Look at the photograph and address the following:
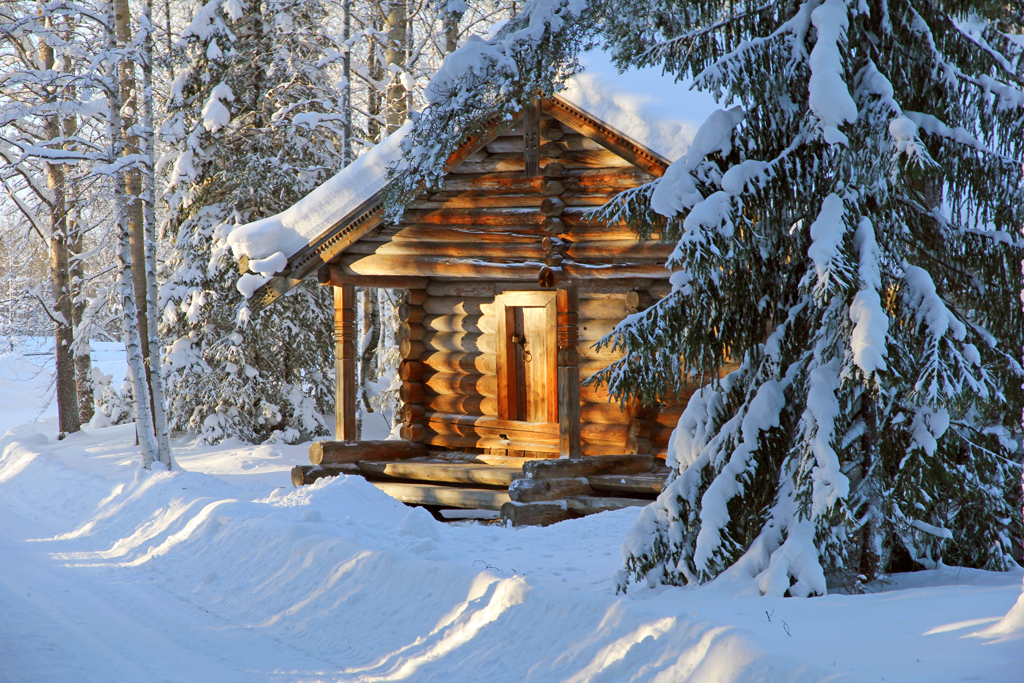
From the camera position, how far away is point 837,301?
5359mm

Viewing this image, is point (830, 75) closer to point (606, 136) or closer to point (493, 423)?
point (606, 136)

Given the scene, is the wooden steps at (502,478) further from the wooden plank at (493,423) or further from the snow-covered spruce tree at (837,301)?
the snow-covered spruce tree at (837,301)

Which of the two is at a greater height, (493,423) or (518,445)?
(493,423)

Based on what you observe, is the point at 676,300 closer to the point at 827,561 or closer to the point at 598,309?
the point at 827,561

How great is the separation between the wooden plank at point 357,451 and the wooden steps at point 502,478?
0.05 feet

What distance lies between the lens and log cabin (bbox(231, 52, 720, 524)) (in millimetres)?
10875

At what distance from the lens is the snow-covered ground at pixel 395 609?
168 inches

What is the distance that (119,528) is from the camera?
10.9 m

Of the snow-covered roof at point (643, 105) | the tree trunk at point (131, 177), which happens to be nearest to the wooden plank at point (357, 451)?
the tree trunk at point (131, 177)

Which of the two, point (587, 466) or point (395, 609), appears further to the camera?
point (587, 466)

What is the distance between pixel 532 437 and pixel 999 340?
7814 millimetres

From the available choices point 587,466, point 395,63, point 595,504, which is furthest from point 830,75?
point 395,63

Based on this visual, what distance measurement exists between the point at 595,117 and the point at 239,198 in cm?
978

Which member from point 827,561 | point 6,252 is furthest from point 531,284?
point 6,252
